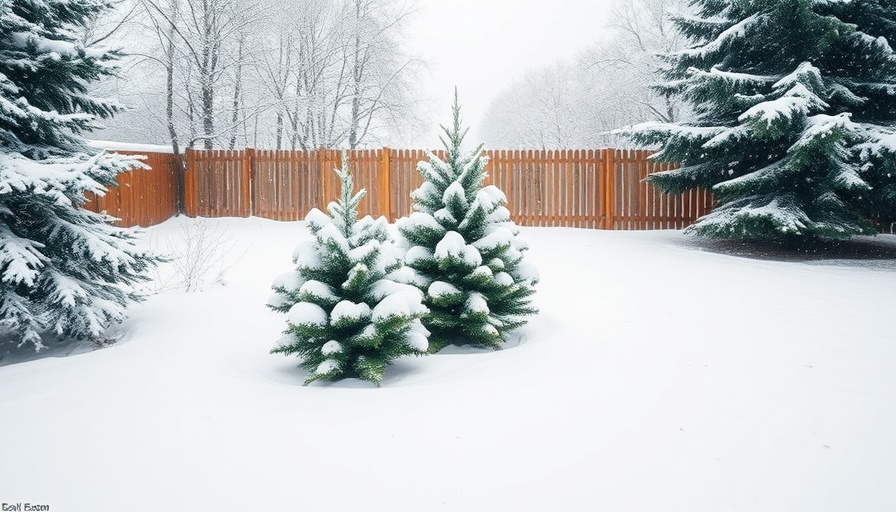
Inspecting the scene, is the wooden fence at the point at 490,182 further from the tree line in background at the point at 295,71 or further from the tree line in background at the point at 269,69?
the tree line in background at the point at 269,69

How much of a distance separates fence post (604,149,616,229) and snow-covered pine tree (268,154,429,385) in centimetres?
954

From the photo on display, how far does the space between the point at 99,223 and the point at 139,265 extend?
0.68 m

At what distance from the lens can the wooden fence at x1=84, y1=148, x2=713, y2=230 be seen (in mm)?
13297

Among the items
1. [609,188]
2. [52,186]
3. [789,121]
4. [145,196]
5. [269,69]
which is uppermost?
[269,69]

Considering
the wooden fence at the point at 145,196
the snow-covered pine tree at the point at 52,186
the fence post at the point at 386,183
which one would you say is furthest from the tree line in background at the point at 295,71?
the snow-covered pine tree at the point at 52,186

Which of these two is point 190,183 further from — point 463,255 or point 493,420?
point 493,420

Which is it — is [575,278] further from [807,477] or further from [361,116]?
[361,116]

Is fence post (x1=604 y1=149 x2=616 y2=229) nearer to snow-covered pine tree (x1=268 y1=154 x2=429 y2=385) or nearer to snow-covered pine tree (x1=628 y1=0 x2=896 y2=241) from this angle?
snow-covered pine tree (x1=628 y1=0 x2=896 y2=241)

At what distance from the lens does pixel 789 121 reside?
9.06m

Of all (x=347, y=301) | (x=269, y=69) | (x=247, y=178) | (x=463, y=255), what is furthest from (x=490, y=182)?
(x=269, y=69)

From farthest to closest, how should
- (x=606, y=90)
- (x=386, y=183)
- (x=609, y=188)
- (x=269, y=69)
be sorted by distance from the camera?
(x=606, y=90)
(x=269, y=69)
(x=386, y=183)
(x=609, y=188)

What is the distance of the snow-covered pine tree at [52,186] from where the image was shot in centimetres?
511

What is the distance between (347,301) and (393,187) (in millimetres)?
10076

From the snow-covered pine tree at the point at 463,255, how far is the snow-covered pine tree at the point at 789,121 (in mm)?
5574
